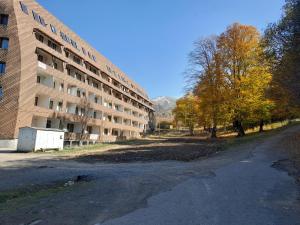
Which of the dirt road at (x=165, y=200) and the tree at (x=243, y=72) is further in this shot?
the tree at (x=243, y=72)

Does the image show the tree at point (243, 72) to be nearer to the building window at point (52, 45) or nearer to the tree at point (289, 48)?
the tree at point (289, 48)

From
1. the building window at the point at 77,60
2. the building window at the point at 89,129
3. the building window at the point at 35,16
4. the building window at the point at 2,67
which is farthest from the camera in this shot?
the building window at the point at 89,129

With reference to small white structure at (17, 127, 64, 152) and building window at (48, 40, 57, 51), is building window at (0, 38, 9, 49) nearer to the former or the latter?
building window at (48, 40, 57, 51)

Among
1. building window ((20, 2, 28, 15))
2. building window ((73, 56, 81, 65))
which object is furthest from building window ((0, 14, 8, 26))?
building window ((73, 56, 81, 65))

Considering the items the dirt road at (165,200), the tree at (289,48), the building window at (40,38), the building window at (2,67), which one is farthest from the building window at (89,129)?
the dirt road at (165,200)

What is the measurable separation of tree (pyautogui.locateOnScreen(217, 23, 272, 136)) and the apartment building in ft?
75.6

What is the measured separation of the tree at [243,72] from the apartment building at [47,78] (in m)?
23.0

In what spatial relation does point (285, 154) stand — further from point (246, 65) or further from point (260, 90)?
point (246, 65)

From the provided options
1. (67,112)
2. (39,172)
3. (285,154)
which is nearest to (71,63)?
(67,112)

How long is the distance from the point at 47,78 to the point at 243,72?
26044mm

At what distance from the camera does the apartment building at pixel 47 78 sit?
33281 mm

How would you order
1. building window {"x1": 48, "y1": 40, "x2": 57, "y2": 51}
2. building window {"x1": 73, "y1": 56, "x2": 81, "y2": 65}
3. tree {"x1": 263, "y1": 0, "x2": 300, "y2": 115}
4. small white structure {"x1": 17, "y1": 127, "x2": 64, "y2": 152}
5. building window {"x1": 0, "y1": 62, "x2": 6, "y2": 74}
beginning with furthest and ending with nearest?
building window {"x1": 73, "y1": 56, "x2": 81, "y2": 65}
building window {"x1": 48, "y1": 40, "x2": 57, "y2": 51}
building window {"x1": 0, "y1": 62, "x2": 6, "y2": 74}
small white structure {"x1": 17, "y1": 127, "x2": 64, "y2": 152}
tree {"x1": 263, "y1": 0, "x2": 300, "y2": 115}

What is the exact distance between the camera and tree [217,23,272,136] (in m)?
33.9

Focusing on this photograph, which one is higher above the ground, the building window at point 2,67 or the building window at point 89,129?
the building window at point 2,67
